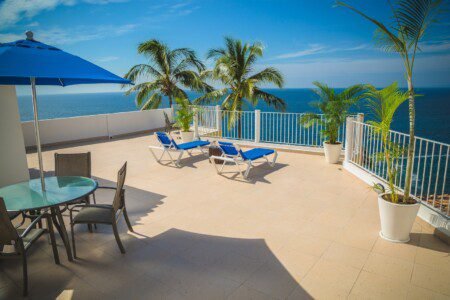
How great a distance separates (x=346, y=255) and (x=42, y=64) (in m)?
4.07

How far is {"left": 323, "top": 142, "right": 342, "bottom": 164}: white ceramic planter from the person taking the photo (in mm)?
7723

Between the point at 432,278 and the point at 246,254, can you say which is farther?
the point at 246,254

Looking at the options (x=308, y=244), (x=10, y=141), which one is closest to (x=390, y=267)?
(x=308, y=244)

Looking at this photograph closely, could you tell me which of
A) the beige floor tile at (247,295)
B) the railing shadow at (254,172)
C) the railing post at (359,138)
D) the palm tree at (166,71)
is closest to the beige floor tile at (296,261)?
the beige floor tile at (247,295)

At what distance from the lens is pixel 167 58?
1517 centimetres

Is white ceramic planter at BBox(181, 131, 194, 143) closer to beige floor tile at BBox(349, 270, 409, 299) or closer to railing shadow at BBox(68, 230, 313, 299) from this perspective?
railing shadow at BBox(68, 230, 313, 299)

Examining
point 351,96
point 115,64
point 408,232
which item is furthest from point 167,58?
point 115,64

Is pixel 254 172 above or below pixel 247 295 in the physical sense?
above

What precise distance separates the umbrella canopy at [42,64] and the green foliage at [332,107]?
5843 millimetres

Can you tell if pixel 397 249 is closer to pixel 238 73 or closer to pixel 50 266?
pixel 50 266

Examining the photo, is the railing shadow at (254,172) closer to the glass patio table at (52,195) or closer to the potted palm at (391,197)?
the potted palm at (391,197)

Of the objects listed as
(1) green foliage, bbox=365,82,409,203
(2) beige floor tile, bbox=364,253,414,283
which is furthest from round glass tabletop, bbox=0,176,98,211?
(1) green foliage, bbox=365,82,409,203

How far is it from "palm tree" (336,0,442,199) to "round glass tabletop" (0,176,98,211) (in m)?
4.15

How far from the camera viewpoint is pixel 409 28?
356cm
